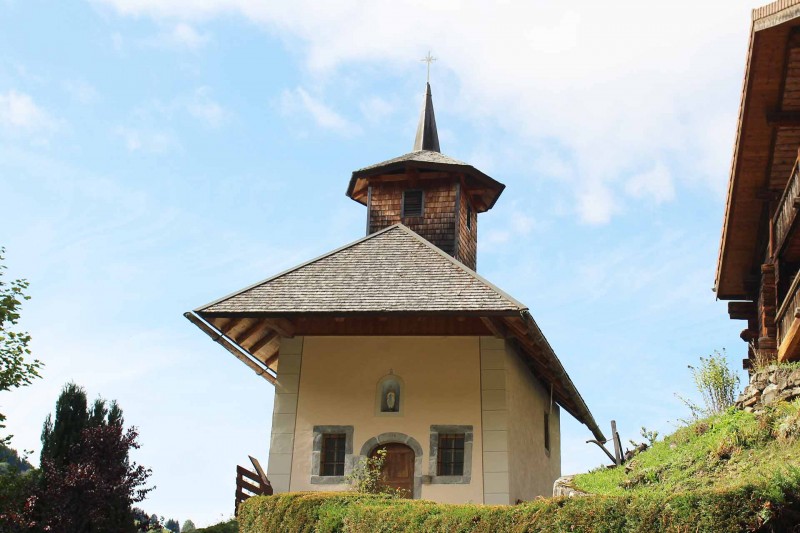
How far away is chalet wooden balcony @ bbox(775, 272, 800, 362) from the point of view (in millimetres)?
13203

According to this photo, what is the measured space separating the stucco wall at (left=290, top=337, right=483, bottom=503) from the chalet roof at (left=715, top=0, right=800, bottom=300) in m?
5.31

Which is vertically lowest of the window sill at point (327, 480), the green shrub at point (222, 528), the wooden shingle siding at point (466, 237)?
the green shrub at point (222, 528)

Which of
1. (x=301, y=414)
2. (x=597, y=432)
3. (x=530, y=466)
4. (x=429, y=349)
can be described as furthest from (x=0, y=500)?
(x=597, y=432)

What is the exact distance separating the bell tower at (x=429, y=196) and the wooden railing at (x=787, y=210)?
25.3 feet

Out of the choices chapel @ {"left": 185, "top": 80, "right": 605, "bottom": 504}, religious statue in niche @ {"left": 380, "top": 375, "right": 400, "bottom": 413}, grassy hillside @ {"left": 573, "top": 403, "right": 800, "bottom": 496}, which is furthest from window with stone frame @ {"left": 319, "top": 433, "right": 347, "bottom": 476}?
grassy hillside @ {"left": 573, "top": 403, "right": 800, "bottom": 496}

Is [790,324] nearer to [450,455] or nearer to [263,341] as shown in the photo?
[450,455]

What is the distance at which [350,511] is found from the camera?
11328 millimetres

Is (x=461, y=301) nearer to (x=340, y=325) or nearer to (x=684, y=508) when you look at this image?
(x=340, y=325)

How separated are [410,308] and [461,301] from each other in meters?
0.88

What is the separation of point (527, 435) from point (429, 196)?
6578mm

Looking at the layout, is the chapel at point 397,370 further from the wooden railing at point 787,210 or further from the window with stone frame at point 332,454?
the wooden railing at point 787,210

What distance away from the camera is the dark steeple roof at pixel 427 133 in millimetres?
25484

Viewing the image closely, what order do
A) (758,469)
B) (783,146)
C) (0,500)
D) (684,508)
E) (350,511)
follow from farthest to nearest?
1. (0,500)
2. (783,146)
3. (350,511)
4. (758,469)
5. (684,508)

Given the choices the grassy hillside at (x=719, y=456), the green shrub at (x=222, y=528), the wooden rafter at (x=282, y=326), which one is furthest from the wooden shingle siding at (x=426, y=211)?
the grassy hillside at (x=719, y=456)
